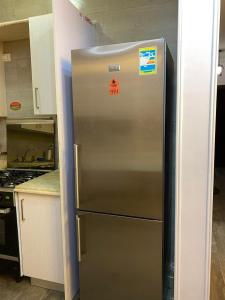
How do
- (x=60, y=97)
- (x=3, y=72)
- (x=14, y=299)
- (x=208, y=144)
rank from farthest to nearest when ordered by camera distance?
(x=3, y=72) → (x=14, y=299) → (x=60, y=97) → (x=208, y=144)

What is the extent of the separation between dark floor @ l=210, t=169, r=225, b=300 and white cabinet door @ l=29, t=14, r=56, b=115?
2.02 m

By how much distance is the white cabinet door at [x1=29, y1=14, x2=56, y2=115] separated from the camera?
74.9 inches

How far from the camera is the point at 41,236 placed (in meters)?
1.93

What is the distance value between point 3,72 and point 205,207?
2.32 meters

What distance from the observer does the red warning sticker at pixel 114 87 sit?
147 centimetres

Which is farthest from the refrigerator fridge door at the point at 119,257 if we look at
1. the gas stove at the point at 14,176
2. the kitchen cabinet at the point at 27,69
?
the kitchen cabinet at the point at 27,69

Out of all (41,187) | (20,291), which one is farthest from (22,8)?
(20,291)

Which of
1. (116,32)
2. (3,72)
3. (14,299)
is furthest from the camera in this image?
(3,72)

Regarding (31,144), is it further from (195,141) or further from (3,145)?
(195,141)

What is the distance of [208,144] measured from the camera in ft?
4.26

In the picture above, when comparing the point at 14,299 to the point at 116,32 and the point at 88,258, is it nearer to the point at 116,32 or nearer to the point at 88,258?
the point at 88,258

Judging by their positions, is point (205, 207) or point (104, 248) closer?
point (205, 207)

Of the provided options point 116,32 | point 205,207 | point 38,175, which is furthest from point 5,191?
point 116,32

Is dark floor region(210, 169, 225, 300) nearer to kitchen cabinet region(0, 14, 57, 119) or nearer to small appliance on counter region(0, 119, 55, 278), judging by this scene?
small appliance on counter region(0, 119, 55, 278)
